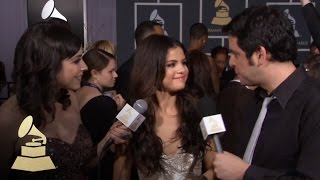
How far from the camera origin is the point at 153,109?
2.21 metres

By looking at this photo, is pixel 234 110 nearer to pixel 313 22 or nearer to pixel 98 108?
pixel 313 22

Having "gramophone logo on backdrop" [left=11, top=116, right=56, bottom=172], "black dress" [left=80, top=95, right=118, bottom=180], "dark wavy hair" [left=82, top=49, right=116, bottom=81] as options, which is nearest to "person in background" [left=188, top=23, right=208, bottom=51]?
"dark wavy hair" [left=82, top=49, right=116, bottom=81]

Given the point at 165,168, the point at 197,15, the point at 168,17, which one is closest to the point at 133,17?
the point at 168,17

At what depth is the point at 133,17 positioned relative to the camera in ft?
21.0

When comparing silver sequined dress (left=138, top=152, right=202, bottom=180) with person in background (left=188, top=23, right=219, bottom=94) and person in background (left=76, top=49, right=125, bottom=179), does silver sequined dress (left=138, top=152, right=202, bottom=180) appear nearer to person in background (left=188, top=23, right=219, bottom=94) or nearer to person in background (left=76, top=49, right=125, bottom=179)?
person in background (left=76, top=49, right=125, bottom=179)

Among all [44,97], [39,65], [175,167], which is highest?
[39,65]

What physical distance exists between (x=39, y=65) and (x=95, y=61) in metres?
1.30

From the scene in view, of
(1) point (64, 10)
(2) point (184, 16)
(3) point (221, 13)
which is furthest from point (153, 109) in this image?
(1) point (64, 10)

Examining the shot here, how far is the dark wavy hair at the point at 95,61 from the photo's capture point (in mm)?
2970

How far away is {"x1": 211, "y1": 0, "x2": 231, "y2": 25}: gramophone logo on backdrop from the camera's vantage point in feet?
21.4

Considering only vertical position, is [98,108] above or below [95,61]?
below

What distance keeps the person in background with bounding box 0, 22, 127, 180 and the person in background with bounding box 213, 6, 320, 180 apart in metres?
0.58

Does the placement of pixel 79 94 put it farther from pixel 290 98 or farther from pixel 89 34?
pixel 89 34

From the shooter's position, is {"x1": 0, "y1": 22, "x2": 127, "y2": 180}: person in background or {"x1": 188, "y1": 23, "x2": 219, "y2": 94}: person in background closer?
{"x1": 0, "y1": 22, "x2": 127, "y2": 180}: person in background
